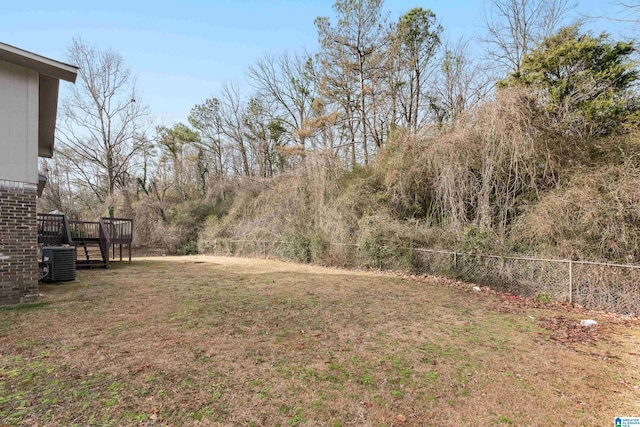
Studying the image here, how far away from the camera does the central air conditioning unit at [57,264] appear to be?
719cm

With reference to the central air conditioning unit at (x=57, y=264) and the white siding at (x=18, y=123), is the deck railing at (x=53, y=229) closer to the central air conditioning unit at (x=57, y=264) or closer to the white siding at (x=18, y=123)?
the central air conditioning unit at (x=57, y=264)

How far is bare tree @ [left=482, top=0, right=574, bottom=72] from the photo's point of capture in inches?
516

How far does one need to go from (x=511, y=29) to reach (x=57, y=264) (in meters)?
18.5

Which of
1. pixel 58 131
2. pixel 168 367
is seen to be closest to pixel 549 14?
pixel 168 367

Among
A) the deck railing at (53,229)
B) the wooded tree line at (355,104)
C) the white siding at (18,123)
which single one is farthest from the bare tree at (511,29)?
the deck railing at (53,229)

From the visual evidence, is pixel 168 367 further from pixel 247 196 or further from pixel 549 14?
pixel 549 14

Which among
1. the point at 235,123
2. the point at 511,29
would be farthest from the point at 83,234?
the point at 511,29

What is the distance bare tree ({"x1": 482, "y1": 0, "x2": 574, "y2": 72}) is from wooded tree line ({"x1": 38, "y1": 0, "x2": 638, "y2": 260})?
1.9 inches

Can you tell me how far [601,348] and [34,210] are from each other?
29.0ft

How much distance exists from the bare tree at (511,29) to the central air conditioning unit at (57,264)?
16.8m

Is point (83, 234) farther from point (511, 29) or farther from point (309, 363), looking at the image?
point (511, 29)

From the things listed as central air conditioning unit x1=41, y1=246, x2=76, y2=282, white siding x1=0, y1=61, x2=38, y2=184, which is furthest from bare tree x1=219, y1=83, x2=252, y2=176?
white siding x1=0, y1=61, x2=38, y2=184

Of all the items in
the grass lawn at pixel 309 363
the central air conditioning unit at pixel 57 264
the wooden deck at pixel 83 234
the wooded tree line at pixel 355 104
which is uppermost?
the wooded tree line at pixel 355 104

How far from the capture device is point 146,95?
22875mm
